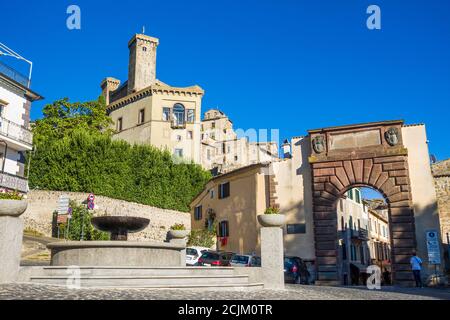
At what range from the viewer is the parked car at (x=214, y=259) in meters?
22.0

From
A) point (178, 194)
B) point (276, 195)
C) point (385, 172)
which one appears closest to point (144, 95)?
point (178, 194)

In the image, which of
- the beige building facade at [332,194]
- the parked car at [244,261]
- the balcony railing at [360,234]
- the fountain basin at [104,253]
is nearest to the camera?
the fountain basin at [104,253]

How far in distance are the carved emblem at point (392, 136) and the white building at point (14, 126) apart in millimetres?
24162

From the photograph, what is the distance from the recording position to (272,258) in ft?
42.2

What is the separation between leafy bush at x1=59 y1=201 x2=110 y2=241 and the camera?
1271 inches

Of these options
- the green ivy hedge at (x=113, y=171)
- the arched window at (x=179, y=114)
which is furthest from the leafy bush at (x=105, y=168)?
the arched window at (x=179, y=114)

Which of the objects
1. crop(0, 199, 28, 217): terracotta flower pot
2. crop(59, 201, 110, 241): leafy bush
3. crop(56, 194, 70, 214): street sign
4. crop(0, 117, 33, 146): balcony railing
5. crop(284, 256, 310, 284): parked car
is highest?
crop(0, 117, 33, 146): balcony railing

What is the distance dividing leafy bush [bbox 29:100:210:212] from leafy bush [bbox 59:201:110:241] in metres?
2.93

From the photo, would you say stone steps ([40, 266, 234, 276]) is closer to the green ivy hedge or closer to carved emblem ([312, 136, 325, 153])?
carved emblem ([312, 136, 325, 153])

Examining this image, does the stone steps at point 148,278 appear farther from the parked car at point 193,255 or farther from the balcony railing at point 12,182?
the balcony railing at point 12,182

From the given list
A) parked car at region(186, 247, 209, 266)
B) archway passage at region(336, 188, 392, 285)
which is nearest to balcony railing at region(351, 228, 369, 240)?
archway passage at region(336, 188, 392, 285)

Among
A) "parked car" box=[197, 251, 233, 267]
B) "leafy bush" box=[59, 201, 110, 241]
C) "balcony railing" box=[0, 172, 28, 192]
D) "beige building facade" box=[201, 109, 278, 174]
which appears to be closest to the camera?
"parked car" box=[197, 251, 233, 267]

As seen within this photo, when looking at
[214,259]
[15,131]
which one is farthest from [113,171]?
[214,259]

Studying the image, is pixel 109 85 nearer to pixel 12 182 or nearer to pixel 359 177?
pixel 12 182
